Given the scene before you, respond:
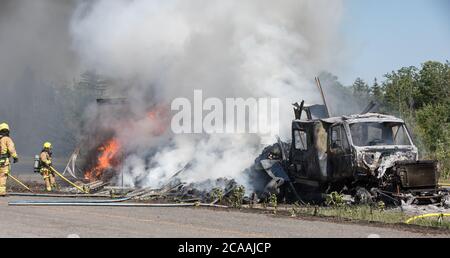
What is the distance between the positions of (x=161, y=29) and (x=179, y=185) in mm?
5845

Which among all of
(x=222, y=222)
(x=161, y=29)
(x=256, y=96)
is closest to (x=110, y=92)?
(x=161, y=29)

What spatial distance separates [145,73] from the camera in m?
18.8

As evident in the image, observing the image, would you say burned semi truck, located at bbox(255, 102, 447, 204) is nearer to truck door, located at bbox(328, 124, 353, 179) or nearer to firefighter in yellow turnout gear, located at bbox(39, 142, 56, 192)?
truck door, located at bbox(328, 124, 353, 179)

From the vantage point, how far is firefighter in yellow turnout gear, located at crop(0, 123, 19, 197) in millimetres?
15000

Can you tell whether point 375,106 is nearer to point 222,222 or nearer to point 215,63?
point 215,63

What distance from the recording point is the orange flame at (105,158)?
60.0 ft

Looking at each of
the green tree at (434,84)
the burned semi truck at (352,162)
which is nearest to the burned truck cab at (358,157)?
the burned semi truck at (352,162)

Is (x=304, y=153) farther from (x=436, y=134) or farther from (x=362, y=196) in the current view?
(x=436, y=134)

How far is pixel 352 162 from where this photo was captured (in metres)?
12.6

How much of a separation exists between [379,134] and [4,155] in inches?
365
